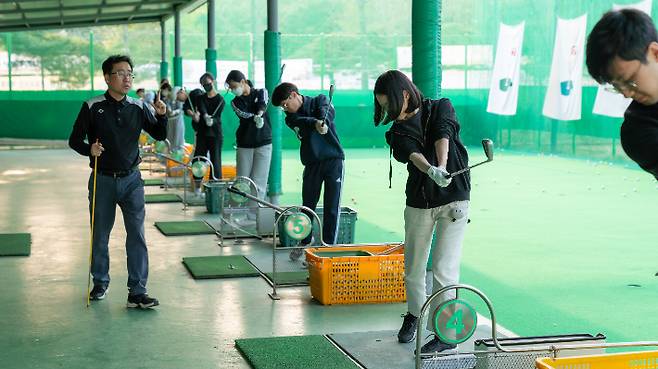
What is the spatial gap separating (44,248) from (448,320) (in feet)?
17.7

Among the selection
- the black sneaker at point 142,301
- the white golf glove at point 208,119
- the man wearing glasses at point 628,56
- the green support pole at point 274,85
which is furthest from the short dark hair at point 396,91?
the white golf glove at point 208,119

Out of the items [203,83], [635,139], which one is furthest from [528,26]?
[635,139]

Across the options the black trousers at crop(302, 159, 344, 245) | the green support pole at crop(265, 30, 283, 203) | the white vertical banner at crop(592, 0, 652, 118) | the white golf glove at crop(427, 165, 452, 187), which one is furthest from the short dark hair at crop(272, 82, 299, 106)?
the white vertical banner at crop(592, 0, 652, 118)

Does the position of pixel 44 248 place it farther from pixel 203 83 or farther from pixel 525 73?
pixel 525 73

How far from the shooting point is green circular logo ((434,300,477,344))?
410 centimetres

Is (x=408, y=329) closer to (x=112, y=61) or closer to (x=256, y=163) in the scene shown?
(x=112, y=61)

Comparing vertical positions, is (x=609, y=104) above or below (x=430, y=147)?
below

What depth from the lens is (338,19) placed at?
36.7 metres

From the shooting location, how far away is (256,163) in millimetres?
9695

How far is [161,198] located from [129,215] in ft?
21.4

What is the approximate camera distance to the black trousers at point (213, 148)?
11.5 metres

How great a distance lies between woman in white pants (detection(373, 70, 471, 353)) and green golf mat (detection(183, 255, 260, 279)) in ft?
8.52

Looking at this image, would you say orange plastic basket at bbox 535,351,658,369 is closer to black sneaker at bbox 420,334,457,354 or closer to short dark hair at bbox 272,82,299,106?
black sneaker at bbox 420,334,457,354

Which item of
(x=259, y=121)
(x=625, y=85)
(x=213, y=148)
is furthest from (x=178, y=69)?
(x=625, y=85)
